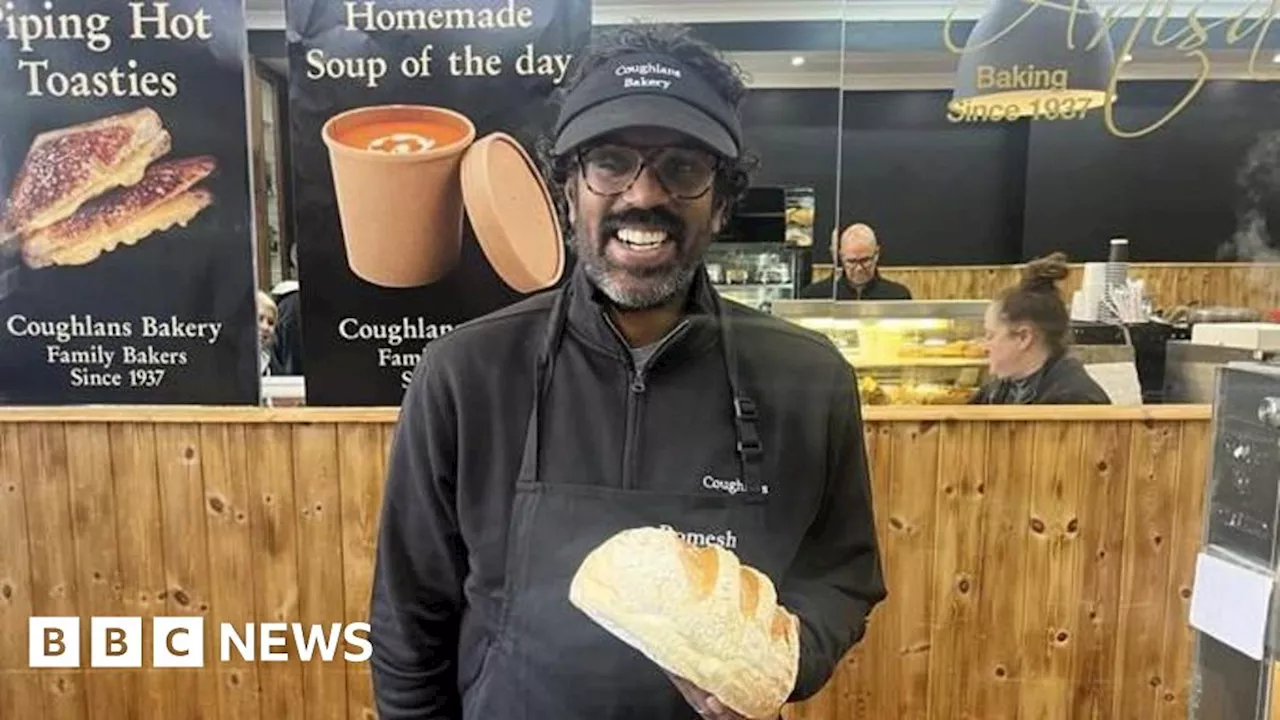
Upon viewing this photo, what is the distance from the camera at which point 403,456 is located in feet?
3.84

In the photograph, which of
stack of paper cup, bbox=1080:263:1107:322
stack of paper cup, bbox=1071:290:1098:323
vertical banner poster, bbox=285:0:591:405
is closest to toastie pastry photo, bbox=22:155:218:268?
vertical banner poster, bbox=285:0:591:405

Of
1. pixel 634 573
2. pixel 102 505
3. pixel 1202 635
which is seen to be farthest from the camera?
pixel 102 505

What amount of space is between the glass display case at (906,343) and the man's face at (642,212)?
1.18 m

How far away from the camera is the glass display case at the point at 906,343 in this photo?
7.54 ft

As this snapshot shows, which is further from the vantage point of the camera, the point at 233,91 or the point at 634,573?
the point at 233,91

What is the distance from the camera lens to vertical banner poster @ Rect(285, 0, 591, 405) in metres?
1.95

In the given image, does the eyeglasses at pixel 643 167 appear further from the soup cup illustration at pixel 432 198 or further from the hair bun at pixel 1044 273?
the hair bun at pixel 1044 273

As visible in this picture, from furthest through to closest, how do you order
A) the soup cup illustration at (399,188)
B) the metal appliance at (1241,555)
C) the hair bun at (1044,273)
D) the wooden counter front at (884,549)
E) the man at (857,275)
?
the man at (857,275), the hair bun at (1044,273), the wooden counter front at (884,549), the soup cup illustration at (399,188), the metal appliance at (1241,555)

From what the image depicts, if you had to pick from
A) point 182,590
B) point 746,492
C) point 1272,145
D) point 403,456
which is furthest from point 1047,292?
point 182,590

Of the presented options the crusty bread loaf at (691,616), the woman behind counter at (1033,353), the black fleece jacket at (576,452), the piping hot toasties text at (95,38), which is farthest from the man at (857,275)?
the piping hot toasties text at (95,38)

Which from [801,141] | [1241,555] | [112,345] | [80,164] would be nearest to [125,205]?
[80,164]

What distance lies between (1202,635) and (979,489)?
705 millimetres

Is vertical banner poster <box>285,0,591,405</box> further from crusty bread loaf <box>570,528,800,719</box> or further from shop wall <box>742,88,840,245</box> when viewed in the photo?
crusty bread loaf <box>570,528,800,719</box>

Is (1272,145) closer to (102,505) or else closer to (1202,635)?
(1202,635)
